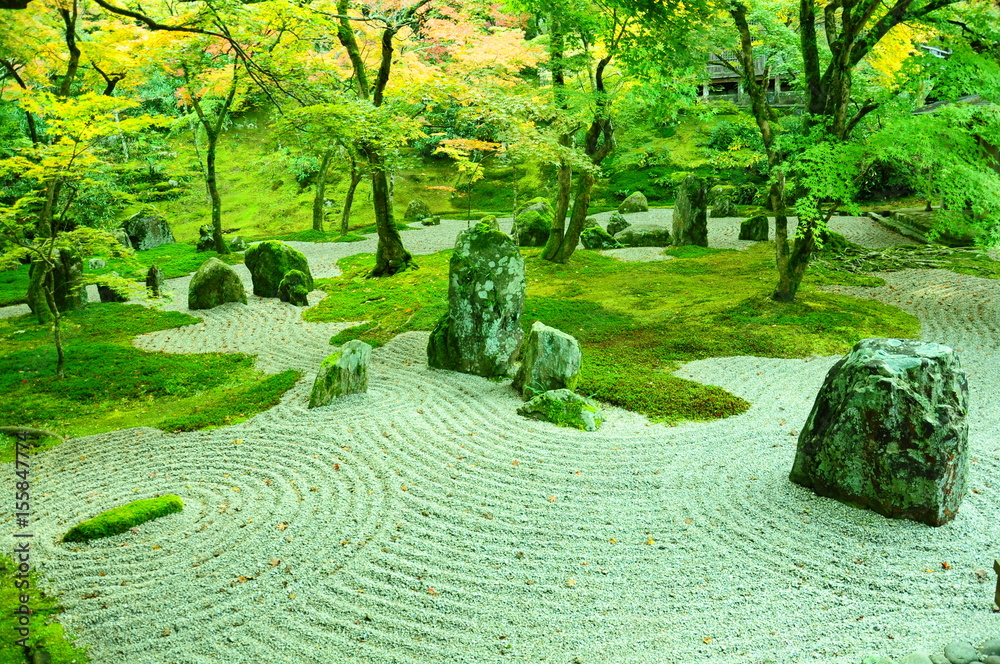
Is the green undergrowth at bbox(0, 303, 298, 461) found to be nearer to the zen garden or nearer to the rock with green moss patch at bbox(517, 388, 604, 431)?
the zen garden

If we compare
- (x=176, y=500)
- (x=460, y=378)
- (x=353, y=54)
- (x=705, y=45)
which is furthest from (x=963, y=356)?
(x=353, y=54)

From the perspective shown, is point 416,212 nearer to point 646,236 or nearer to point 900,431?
point 646,236

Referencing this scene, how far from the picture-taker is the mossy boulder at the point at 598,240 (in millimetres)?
21033

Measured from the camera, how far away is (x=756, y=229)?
840 inches

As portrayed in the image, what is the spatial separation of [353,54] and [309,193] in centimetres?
1699

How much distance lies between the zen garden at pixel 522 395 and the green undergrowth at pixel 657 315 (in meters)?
0.10

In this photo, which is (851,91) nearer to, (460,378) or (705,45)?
(705,45)

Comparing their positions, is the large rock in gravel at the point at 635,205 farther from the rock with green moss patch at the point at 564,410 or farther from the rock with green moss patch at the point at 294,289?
the rock with green moss patch at the point at 564,410

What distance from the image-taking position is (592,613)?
4633 mm

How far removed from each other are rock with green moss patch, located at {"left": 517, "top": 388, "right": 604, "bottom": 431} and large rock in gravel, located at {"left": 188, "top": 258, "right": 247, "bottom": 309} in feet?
31.6

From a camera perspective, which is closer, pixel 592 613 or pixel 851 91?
pixel 592 613

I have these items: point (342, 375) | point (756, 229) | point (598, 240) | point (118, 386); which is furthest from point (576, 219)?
point (118, 386)

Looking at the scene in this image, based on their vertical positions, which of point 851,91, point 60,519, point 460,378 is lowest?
point 60,519

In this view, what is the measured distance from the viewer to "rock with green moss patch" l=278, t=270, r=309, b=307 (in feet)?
50.6
